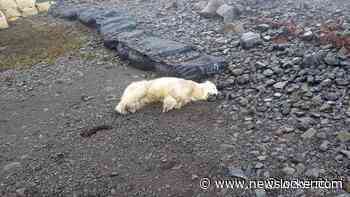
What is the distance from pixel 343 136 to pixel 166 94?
3480mm

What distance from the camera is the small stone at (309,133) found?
707cm

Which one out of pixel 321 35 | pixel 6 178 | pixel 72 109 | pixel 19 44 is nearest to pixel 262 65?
pixel 321 35

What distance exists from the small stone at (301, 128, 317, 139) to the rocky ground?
0.05 feet

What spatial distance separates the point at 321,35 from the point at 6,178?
294 inches

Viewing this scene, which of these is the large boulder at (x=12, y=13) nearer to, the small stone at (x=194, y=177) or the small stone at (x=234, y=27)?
the small stone at (x=234, y=27)

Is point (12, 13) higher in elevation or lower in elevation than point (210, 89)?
lower

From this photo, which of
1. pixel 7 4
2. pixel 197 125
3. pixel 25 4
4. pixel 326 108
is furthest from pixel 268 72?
pixel 7 4

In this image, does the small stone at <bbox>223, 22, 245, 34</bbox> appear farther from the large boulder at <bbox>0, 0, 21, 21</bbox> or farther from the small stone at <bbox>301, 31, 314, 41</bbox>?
the large boulder at <bbox>0, 0, 21, 21</bbox>

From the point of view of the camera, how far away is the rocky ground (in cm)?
668

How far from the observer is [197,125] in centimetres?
800

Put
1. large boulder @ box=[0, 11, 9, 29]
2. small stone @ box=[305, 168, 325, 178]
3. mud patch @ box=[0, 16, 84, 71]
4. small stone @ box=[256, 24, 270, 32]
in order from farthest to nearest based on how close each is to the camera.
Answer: large boulder @ box=[0, 11, 9, 29]
mud patch @ box=[0, 16, 84, 71]
small stone @ box=[256, 24, 270, 32]
small stone @ box=[305, 168, 325, 178]

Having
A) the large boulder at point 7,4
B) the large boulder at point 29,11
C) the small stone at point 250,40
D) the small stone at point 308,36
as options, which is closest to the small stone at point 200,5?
the small stone at point 250,40

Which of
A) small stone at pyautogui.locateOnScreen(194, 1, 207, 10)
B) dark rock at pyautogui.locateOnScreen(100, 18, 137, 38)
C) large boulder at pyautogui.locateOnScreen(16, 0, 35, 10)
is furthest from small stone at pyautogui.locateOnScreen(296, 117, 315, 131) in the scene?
large boulder at pyautogui.locateOnScreen(16, 0, 35, 10)

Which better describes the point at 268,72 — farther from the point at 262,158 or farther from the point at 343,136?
the point at 262,158
